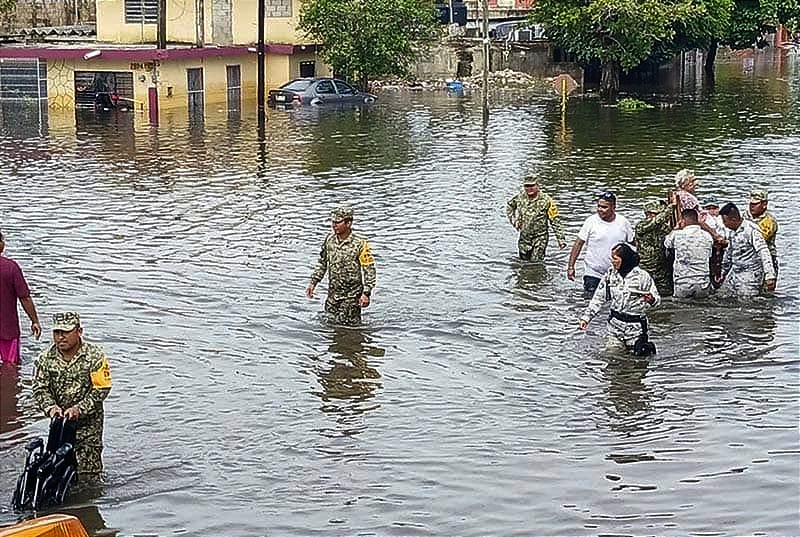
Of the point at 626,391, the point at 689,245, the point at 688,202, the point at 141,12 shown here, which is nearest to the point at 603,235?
the point at 689,245

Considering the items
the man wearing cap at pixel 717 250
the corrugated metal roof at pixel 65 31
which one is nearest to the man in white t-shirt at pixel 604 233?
the man wearing cap at pixel 717 250

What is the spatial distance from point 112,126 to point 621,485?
31166 mm

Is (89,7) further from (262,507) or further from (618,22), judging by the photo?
(262,507)

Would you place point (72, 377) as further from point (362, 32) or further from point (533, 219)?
point (362, 32)

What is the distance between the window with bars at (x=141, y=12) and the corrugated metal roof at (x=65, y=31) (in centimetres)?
424

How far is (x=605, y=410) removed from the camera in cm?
1219

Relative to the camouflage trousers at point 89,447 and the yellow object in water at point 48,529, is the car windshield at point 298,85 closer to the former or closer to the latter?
the camouflage trousers at point 89,447

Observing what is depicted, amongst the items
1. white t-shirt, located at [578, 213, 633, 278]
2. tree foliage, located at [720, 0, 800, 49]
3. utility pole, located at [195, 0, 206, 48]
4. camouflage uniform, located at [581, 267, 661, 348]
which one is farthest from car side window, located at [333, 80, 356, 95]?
camouflage uniform, located at [581, 267, 661, 348]

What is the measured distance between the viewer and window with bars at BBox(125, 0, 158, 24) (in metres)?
49.3

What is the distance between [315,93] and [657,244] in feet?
101

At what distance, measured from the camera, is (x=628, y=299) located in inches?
528

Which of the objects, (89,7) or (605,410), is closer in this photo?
(605,410)

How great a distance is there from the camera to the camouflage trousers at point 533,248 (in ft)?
61.5

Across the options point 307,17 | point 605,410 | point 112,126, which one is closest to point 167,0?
point 307,17
